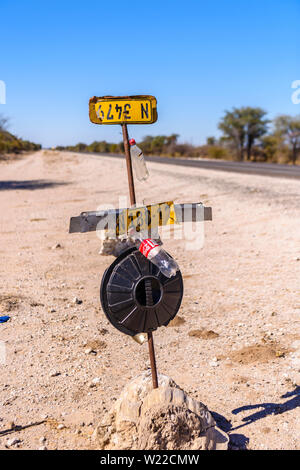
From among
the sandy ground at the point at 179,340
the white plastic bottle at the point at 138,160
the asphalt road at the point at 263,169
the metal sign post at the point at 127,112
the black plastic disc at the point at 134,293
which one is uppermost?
the metal sign post at the point at 127,112

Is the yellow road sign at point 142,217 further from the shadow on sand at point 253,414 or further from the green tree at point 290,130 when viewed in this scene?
the green tree at point 290,130

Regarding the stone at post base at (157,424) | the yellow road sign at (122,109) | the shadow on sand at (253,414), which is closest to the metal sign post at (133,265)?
the yellow road sign at (122,109)

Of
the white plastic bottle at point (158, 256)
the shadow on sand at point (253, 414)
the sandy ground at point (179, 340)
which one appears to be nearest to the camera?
the white plastic bottle at point (158, 256)

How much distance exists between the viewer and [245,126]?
5072cm

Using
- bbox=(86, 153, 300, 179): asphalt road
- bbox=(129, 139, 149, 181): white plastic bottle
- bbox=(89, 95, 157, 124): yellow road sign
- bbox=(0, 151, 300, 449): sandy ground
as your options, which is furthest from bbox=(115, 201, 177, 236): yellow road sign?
bbox=(86, 153, 300, 179): asphalt road

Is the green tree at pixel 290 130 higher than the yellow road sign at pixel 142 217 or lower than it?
higher

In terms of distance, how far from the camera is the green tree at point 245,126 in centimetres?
4978

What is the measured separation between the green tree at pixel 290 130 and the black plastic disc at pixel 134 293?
40.1 meters

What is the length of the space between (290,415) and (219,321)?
1649 mm

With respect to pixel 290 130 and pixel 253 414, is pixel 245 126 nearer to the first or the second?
pixel 290 130

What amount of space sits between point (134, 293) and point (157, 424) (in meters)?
0.72

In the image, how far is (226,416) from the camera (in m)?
3.03

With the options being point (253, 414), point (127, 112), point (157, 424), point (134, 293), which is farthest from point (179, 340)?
point (127, 112)

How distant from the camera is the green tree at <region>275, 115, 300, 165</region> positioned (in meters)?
42.2
